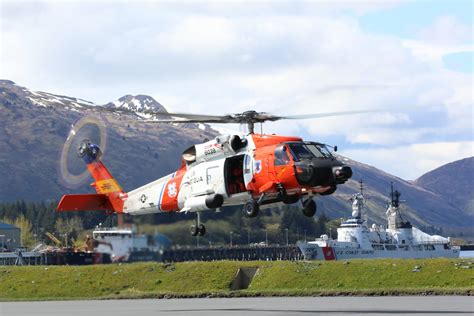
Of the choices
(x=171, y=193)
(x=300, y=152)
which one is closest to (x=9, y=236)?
(x=171, y=193)

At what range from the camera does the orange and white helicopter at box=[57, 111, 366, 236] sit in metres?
41.6

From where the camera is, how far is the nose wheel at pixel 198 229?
141 feet

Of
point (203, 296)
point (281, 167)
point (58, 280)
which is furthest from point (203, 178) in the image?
point (58, 280)

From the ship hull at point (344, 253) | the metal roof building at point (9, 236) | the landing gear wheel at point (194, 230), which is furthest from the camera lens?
the metal roof building at point (9, 236)

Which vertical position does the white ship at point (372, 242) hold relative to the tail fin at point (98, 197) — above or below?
below

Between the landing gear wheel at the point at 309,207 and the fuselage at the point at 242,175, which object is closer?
the fuselage at the point at 242,175

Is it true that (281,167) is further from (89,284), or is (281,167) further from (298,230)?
(298,230)

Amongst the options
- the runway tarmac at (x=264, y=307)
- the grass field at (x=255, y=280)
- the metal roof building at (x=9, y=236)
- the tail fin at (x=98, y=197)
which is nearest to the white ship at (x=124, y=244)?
the runway tarmac at (x=264, y=307)

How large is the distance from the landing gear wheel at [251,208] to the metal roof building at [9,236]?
333ft

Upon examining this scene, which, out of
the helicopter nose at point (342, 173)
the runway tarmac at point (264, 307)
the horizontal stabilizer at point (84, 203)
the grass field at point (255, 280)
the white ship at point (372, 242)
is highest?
the helicopter nose at point (342, 173)

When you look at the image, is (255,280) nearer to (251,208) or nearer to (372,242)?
(251,208)

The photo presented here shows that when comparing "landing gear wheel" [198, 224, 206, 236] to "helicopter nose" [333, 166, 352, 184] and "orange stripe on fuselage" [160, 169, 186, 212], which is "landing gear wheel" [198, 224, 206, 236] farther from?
"helicopter nose" [333, 166, 352, 184]

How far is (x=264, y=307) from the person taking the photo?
A: 47062mm

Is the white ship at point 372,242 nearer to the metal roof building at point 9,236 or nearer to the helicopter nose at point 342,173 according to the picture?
the metal roof building at point 9,236
